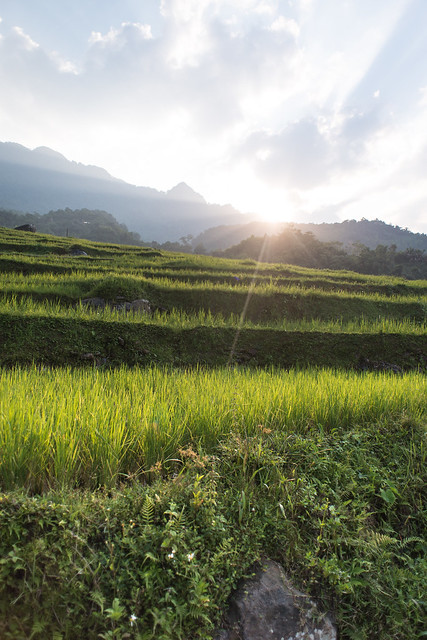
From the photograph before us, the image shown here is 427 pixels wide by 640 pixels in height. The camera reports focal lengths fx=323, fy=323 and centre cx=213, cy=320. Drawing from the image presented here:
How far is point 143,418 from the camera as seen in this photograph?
2.29 meters

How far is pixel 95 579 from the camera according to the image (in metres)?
1.33

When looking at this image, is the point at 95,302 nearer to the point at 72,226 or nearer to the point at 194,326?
the point at 194,326

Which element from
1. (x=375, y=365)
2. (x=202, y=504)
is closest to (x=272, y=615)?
(x=202, y=504)

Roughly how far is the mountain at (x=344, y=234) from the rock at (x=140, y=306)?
10265 centimetres

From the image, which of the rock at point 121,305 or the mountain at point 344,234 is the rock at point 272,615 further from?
the mountain at point 344,234

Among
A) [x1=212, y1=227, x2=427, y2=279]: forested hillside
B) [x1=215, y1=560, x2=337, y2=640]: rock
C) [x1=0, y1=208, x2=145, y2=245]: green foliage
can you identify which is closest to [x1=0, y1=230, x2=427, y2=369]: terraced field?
[x1=215, y1=560, x2=337, y2=640]: rock

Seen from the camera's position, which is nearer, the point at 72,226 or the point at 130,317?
the point at 130,317

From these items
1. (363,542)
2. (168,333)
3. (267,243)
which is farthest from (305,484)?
(267,243)

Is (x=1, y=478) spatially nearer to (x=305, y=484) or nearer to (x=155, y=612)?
(x=155, y=612)

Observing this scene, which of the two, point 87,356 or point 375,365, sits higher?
point 375,365

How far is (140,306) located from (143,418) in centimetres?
573

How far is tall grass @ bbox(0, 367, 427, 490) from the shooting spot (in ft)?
6.34

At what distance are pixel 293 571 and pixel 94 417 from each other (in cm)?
146

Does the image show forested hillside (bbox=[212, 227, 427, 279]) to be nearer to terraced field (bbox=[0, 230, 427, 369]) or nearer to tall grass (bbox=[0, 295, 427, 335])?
terraced field (bbox=[0, 230, 427, 369])
